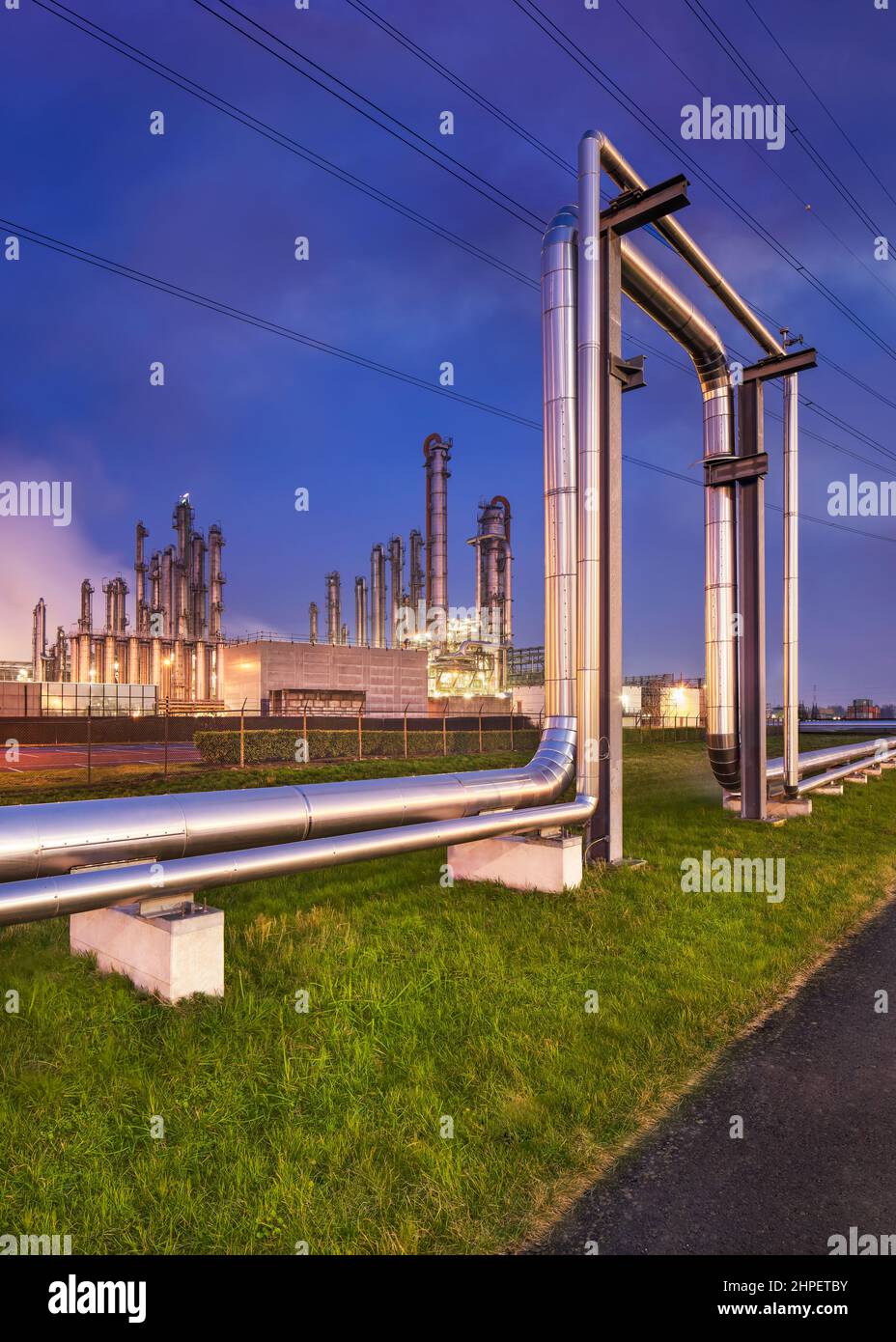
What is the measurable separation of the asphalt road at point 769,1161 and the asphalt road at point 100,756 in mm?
21822

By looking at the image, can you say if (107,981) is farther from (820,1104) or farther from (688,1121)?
(820,1104)

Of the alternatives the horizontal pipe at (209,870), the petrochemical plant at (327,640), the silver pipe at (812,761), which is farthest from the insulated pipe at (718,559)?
the petrochemical plant at (327,640)

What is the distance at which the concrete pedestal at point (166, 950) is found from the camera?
4160 mm

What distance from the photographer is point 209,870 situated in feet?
14.3

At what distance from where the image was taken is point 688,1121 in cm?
328

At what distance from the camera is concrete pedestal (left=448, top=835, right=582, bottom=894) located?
22.5ft

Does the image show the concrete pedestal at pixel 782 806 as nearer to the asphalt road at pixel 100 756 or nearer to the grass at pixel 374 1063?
→ the grass at pixel 374 1063

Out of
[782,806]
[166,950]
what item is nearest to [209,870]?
[166,950]

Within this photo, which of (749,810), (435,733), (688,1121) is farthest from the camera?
(435,733)

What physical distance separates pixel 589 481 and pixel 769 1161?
650 centimetres

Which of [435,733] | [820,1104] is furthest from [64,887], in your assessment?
[435,733]

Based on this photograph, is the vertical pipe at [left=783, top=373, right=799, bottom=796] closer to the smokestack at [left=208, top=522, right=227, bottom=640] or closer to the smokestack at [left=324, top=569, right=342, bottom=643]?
the smokestack at [left=208, top=522, right=227, bottom=640]

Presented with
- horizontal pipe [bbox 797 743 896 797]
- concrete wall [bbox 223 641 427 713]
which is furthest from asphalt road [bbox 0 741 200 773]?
horizontal pipe [bbox 797 743 896 797]
